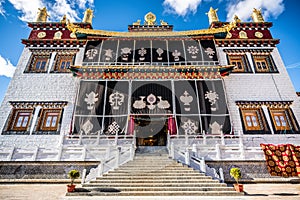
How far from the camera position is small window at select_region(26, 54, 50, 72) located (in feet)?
45.0

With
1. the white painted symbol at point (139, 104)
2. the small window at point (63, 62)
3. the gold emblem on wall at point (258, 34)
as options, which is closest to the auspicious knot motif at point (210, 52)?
the gold emblem on wall at point (258, 34)

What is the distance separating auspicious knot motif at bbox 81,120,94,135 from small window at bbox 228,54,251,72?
35.6 feet

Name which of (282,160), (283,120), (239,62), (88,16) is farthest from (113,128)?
(88,16)

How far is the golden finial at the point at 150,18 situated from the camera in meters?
19.4

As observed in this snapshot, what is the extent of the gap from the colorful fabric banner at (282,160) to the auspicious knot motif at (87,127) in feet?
30.2

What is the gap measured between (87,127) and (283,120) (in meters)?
12.4

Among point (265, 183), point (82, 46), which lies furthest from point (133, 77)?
point (265, 183)

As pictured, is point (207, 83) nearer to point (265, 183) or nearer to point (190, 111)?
point (190, 111)

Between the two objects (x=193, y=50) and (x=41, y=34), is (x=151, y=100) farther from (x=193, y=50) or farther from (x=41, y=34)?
(x=41, y=34)

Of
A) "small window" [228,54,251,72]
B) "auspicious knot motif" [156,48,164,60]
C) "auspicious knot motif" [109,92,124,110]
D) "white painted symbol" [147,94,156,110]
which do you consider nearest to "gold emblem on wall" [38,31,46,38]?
"auspicious knot motif" [109,92,124,110]

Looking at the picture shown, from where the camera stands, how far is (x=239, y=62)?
14.2 meters

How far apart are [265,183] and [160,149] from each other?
5.04 m

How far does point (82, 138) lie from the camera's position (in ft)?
35.1

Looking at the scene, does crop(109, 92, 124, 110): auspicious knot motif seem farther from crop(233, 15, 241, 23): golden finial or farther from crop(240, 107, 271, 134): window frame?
crop(233, 15, 241, 23): golden finial
